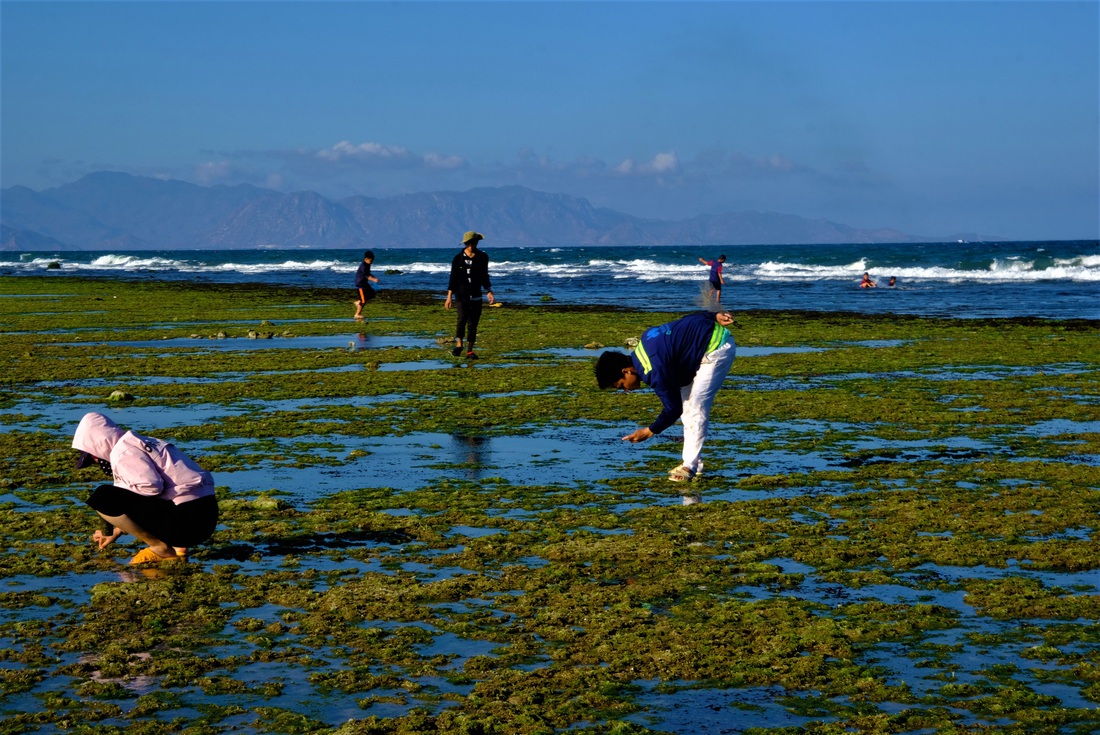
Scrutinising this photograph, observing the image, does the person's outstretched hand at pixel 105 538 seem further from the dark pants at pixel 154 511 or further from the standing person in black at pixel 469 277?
the standing person in black at pixel 469 277

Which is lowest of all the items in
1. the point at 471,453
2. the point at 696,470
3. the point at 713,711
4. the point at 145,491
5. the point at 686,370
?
the point at 713,711

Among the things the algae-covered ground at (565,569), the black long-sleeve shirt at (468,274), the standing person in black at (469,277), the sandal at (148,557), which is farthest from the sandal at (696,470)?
the black long-sleeve shirt at (468,274)

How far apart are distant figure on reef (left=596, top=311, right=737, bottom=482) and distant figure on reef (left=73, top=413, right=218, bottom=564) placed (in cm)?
340

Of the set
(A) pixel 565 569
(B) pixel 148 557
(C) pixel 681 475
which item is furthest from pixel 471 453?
(B) pixel 148 557

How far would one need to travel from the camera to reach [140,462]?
26.6 feet

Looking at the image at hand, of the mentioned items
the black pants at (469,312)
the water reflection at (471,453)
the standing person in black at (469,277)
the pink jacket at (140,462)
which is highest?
the standing person in black at (469,277)

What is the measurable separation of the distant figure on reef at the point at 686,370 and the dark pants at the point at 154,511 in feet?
11.3

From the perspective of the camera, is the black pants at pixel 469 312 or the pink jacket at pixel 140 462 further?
the black pants at pixel 469 312

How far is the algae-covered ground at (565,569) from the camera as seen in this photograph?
5.86 meters

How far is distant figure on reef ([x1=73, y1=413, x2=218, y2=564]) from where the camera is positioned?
318 inches

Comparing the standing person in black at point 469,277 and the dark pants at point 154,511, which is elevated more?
the standing person in black at point 469,277

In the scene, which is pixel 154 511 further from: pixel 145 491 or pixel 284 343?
pixel 284 343

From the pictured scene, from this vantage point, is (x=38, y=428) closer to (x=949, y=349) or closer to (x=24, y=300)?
(x=949, y=349)

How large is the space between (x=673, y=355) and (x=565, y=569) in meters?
2.95
